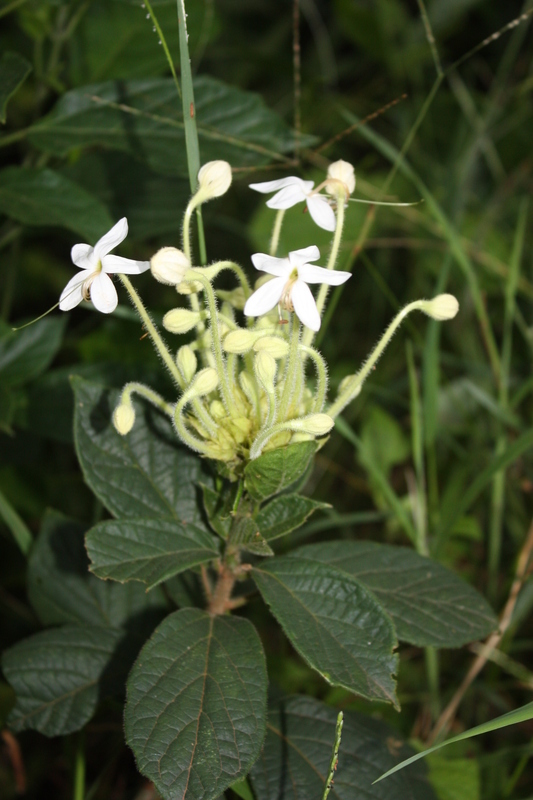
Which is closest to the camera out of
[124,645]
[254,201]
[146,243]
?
[124,645]

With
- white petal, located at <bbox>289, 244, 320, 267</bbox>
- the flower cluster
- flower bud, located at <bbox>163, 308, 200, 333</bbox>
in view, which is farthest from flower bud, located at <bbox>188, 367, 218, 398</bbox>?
white petal, located at <bbox>289, 244, 320, 267</bbox>

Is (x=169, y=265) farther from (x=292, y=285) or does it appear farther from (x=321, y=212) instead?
(x=321, y=212)

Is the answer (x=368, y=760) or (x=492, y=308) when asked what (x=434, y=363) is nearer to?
(x=368, y=760)

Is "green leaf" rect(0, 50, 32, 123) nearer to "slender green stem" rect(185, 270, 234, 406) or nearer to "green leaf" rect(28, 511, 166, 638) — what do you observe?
"slender green stem" rect(185, 270, 234, 406)

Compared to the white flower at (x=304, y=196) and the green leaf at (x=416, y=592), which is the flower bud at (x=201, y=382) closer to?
the white flower at (x=304, y=196)

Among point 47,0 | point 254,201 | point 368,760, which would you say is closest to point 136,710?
point 368,760

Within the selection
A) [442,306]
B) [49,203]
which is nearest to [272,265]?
[442,306]
